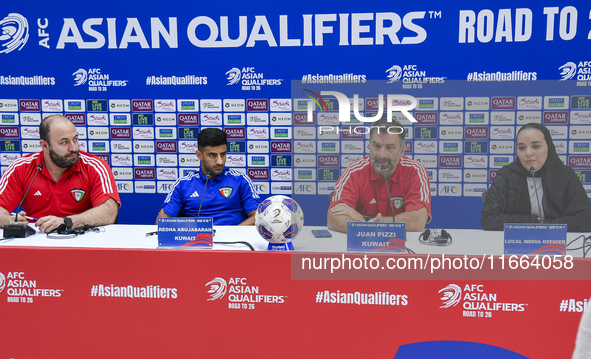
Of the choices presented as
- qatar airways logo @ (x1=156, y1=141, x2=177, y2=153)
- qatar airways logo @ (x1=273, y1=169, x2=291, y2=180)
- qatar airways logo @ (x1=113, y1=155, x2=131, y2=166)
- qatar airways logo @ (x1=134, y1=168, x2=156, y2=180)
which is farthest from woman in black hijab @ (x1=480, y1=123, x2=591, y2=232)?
qatar airways logo @ (x1=113, y1=155, x2=131, y2=166)

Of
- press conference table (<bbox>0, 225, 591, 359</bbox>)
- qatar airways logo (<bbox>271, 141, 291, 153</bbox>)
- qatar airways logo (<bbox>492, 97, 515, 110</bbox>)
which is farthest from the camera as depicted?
qatar airways logo (<bbox>271, 141, 291, 153</bbox>)

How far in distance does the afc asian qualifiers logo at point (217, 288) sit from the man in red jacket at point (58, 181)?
101cm

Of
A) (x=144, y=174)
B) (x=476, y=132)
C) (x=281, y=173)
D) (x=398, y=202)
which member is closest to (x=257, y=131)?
(x=281, y=173)

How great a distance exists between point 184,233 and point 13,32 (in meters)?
2.86

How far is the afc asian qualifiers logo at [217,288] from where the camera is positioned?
1.26 meters

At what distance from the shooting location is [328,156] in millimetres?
1531

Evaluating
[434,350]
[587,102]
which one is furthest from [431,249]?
[587,102]

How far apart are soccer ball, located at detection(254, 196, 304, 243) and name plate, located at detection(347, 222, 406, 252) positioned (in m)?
0.20

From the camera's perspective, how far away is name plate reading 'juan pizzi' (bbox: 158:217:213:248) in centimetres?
133

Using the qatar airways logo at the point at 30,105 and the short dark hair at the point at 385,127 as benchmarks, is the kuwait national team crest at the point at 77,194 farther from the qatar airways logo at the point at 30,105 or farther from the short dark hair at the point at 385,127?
the short dark hair at the point at 385,127

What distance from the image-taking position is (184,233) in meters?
1.33

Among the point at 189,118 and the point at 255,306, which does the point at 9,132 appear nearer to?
A: the point at 189,118

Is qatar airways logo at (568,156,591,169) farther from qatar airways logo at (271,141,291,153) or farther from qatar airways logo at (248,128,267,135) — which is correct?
qatar airways logo at (248,128,267,135)

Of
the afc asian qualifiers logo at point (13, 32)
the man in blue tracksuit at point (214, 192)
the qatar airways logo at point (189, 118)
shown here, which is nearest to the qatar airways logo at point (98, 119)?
→ the qatar airways logo at point (189, 118)
